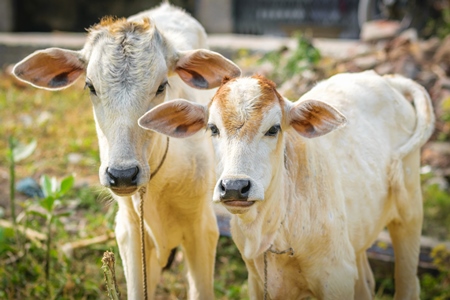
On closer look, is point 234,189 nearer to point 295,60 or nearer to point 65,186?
point 65,186

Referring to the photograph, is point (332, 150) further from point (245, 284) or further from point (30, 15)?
point (30, 15)

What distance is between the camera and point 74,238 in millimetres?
6488

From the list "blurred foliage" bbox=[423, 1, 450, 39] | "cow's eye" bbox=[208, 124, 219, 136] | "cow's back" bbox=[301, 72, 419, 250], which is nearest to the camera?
"cow's eye" bbox=[208, 124, 219, 136]

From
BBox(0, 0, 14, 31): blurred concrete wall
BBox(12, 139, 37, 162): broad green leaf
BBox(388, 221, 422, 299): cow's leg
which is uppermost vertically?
BBox(12, 139, 37, 162): broad green leaf

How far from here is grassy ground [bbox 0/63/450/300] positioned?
5.61 metres

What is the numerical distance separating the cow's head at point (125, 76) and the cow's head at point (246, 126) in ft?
0.69

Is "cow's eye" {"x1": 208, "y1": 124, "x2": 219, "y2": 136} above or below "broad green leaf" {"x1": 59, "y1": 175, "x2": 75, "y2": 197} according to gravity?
above

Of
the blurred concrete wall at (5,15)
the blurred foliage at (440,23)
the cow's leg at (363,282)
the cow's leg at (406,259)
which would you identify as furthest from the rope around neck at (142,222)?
the blurred concrete wall at (5,15)

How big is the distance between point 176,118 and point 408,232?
2.05 metres

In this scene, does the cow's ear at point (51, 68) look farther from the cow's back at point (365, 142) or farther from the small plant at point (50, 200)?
the cow's back at point (365, 142)

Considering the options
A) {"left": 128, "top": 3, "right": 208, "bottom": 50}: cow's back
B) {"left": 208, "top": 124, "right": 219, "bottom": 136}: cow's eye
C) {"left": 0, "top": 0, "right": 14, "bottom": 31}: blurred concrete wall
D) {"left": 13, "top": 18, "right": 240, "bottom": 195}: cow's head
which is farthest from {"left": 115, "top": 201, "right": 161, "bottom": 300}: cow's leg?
{"left": 0, "top": 0, "right": 14, "bottom": 31}: blurred concrete wall

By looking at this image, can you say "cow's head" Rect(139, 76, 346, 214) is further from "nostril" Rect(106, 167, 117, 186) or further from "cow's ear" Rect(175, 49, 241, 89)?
"cow's ear" Rect(175, 49, 241, 89)

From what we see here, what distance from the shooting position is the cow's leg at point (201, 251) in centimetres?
488

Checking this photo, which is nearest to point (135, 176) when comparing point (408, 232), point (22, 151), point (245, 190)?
point (245, 190)
